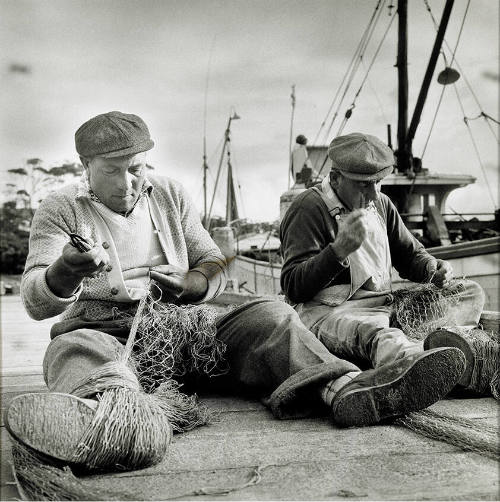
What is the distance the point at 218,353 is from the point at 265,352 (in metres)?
0.22

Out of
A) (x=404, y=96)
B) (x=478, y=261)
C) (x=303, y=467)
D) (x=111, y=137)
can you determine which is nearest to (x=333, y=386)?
(x=303, y=467)

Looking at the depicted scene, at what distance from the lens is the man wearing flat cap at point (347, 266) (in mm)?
2711

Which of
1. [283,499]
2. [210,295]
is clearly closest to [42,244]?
[210,295]

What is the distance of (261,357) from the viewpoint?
7.43 feet

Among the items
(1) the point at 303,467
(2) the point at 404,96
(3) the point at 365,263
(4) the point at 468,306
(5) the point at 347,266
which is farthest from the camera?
(2) the point at 404,96

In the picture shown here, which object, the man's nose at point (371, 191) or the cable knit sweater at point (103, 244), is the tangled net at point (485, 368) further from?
the cable knit sweater at point (103, 244)

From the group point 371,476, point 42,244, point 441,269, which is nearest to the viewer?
point 371,476

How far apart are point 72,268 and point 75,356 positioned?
30 centimetres

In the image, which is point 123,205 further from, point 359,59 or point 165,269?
point 359,59

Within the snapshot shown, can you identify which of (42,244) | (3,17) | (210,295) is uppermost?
(3,17)

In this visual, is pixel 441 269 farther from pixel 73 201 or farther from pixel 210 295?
pixel 73 201

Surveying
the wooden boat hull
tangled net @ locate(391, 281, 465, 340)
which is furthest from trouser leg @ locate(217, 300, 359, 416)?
the wooden boat hull

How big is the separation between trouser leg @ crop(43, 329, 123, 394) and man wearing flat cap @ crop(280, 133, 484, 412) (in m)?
0.97

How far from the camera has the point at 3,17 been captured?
2.37 metres
